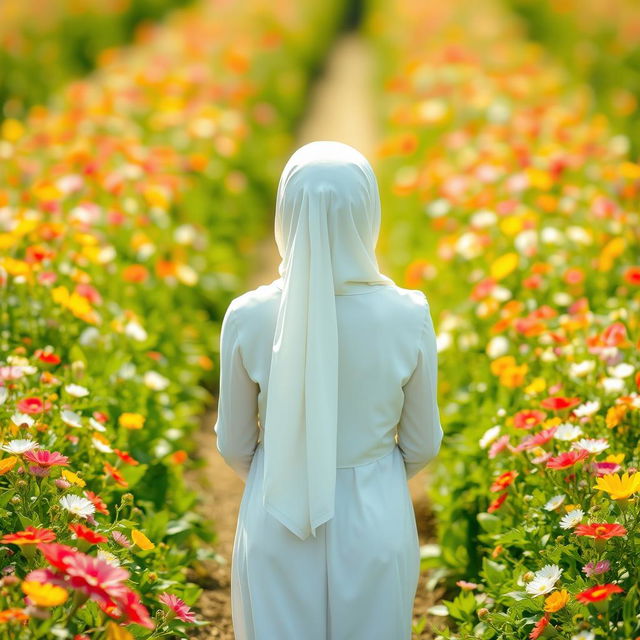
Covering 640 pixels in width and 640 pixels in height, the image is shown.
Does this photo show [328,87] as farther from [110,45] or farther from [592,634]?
[592,634]

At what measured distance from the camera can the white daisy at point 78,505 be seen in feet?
7.32

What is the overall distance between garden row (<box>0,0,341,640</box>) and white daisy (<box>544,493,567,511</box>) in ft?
3.00

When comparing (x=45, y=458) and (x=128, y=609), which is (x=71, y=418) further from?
(x=128, y=609)

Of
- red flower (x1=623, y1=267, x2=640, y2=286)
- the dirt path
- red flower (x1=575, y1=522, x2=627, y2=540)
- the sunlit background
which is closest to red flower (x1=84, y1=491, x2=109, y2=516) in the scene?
the sunlit background

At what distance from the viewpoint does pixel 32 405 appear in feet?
8.51

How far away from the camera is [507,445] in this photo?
2.77 meters

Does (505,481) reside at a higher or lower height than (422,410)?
lower

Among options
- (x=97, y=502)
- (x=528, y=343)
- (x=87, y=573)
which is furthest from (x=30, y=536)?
(x=528, y=343)

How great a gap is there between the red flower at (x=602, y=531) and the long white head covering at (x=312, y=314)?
0.56m

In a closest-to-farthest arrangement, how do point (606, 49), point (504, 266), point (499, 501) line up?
point (499, 501) → point (504, 266) → point (606, 49)

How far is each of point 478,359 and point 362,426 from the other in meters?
1.73

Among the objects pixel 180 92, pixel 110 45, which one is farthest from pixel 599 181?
pixel 110 45

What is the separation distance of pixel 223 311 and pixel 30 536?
11.1 ft

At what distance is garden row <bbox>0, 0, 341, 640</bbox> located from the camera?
220cm
